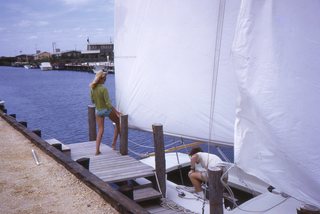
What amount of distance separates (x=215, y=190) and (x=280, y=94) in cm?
245

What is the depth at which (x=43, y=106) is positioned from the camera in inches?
1586

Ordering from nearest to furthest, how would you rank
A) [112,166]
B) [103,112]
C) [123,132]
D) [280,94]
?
[280,94], [112,166], [103,112], [123,132]

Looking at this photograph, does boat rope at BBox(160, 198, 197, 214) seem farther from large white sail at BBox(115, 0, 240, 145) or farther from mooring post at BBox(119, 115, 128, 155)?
mooring post at BBox(119, 115, 128, 155)

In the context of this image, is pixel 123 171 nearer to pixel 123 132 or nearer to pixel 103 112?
pixel 123 132

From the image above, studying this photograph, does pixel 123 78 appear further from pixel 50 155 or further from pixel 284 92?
pixel 284 92

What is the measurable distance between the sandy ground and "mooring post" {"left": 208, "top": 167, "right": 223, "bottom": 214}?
1728 mm

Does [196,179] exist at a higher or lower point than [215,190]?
lower

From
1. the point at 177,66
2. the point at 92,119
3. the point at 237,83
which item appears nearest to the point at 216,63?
the point at 177,66

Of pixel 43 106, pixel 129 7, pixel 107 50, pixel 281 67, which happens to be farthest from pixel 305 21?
pixel 107 50

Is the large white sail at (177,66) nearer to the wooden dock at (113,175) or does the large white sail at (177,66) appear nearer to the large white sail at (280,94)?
the wooden dock at (113,175)

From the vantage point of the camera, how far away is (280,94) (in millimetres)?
4094

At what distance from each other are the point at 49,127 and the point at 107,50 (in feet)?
361

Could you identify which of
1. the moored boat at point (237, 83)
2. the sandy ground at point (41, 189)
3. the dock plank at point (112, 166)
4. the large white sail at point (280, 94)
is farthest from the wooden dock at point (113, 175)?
the large white sail at point (280, 94)

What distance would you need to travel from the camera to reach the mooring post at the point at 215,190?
19.5ft
